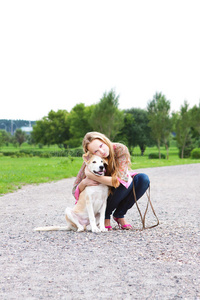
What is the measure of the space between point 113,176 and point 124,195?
447 millimetres

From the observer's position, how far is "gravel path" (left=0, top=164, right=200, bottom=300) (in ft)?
10.2

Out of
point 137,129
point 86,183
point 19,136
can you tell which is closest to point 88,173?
point 86,183

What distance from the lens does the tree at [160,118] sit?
40.2m

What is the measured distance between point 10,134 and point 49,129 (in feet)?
53.8

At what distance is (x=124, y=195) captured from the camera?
520cm

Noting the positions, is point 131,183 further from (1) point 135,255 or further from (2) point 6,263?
(2) point 6,263

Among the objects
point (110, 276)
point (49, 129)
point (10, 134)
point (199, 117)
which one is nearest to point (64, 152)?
point (199, 117)

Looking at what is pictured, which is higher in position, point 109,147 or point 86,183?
point 109,147

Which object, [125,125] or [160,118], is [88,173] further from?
[125,125]

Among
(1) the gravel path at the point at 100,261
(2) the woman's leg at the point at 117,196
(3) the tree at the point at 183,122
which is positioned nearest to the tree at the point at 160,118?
(3) the tree at the point at 183,122

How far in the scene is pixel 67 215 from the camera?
201 inches

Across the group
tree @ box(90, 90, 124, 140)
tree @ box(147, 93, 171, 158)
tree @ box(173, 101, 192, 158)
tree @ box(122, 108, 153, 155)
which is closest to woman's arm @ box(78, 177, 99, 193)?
tree @ box(147, 93, 171, 158)

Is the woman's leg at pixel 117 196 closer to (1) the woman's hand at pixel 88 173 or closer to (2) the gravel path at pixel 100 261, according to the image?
(2) the gravel path at pixel 100 261

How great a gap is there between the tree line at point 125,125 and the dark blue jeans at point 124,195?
3557 centimetres
